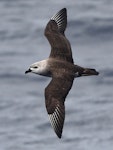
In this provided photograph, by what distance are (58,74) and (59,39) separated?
1.62 m

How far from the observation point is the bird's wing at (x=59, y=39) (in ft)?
60.3

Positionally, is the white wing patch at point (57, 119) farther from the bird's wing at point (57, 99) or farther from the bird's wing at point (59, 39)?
the bird's wing at point (59, 39)

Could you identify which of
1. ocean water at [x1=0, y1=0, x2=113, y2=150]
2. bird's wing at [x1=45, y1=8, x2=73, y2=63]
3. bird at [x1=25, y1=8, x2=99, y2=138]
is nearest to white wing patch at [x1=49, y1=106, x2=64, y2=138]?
bird at [x1=25, y1=8, x2=99, y2=138]

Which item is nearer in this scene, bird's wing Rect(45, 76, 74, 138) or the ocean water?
bird's wing Rect(45, 76, 74, 138)

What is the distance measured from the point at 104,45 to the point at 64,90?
427 inches

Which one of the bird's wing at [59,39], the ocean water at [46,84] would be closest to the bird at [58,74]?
the bird's wing at [59,39]

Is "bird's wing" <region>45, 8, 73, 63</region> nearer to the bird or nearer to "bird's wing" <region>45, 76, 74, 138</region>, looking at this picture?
the bird

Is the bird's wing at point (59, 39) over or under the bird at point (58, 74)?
over

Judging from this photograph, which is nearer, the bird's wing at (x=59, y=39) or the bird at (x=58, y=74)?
the bird at (x=58, y=74)

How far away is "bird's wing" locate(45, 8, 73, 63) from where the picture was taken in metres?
18.4

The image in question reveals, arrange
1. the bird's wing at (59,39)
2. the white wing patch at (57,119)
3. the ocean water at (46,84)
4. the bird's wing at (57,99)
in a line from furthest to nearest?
the ocean water at (46,84), the bird's wing at (59,39), the bird's wing at (57,99), the white wing patch at (57,119)

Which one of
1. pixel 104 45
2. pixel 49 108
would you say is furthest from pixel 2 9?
pixel 49 108

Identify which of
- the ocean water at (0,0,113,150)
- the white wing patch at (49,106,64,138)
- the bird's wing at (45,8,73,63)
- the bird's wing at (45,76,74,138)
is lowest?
the ocean water at (0,0,113,150)

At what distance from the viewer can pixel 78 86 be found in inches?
1030
